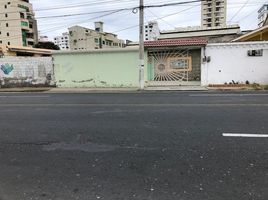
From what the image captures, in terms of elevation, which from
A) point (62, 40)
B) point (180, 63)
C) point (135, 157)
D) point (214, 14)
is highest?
point (214, 14)

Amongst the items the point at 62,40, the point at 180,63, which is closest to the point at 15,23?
the point at 62,40

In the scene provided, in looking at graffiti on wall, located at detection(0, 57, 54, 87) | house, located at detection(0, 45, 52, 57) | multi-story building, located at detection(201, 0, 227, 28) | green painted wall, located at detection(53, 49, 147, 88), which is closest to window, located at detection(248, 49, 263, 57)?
green painted wall, located at detection(53, 49, 147, 88)

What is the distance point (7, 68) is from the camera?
22812 millimetres

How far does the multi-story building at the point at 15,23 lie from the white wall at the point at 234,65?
7558 centimetres

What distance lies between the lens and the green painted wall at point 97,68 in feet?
66.9

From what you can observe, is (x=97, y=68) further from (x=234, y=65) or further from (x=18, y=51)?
(x=18, y=51)

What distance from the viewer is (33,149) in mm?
5449

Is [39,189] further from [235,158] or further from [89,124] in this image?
[89,124]

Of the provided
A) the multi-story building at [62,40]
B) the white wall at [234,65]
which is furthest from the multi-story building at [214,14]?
the white wall at [234,65]

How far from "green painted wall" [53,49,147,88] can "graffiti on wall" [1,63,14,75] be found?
418 centimetres

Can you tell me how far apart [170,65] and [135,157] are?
668 inches

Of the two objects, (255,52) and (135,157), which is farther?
(255,52)

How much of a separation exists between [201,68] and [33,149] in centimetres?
1664

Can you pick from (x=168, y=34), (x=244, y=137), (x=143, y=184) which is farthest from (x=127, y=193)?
(x=168, y=34)
